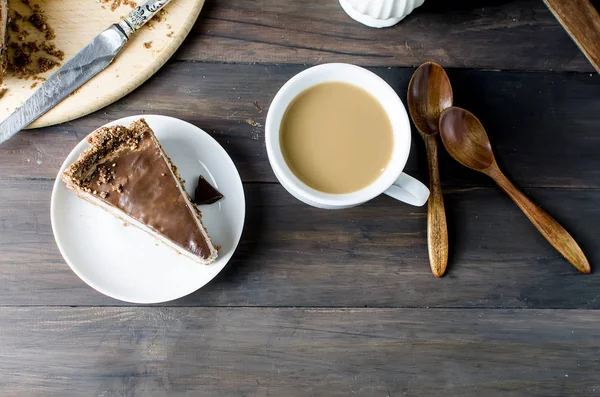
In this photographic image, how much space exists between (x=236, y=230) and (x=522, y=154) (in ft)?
2.58

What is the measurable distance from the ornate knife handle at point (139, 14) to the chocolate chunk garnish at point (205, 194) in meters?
0.41

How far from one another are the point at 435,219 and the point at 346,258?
0.25 metres

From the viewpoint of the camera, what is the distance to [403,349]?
1420 mm

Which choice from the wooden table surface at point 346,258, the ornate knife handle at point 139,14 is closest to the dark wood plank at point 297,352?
the wooden table surface at point 346,258

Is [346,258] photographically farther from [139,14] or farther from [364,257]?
[139,14]

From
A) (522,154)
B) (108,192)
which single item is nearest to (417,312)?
(522,154)

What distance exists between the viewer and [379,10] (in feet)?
4.32

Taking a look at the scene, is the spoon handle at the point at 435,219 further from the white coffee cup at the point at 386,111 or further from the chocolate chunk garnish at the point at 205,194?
the chocolate chunk garnish at the point at 205,194

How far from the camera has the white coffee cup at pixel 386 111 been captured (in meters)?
1.21

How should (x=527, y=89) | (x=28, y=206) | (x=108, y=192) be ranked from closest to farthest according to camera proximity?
1. (x=108, y=192)
2. (x=28, y=206)
3. (x=527, y=89)

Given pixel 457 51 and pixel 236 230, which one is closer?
pixel 236 230

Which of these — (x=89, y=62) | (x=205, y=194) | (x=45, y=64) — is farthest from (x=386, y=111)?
(x=45, y=64)

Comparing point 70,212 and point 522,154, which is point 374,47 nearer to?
point 522,154

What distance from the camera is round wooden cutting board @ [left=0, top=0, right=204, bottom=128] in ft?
4.41
